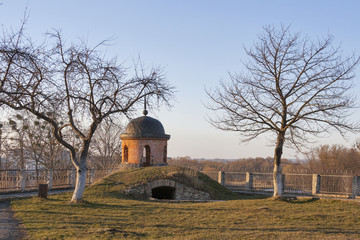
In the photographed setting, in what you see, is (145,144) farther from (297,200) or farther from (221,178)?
(297,200)

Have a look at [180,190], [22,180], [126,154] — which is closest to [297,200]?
[180,190]

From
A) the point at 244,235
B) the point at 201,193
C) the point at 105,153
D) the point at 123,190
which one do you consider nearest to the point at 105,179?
the point at 123,190

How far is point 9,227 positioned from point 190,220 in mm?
5360

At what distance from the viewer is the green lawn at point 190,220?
8719 millimetres

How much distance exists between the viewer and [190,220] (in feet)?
35.2

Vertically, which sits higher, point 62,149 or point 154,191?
point 62,149

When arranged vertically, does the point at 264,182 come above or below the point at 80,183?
below

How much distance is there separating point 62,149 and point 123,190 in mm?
18133

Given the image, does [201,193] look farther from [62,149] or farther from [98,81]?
[62,149]

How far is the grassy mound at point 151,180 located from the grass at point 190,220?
2.67m

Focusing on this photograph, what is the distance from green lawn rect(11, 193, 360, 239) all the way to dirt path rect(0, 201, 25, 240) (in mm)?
278

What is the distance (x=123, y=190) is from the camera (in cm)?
1766

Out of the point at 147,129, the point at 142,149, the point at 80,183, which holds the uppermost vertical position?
the point at 147,129

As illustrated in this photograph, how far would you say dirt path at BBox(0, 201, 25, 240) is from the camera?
872 cm
